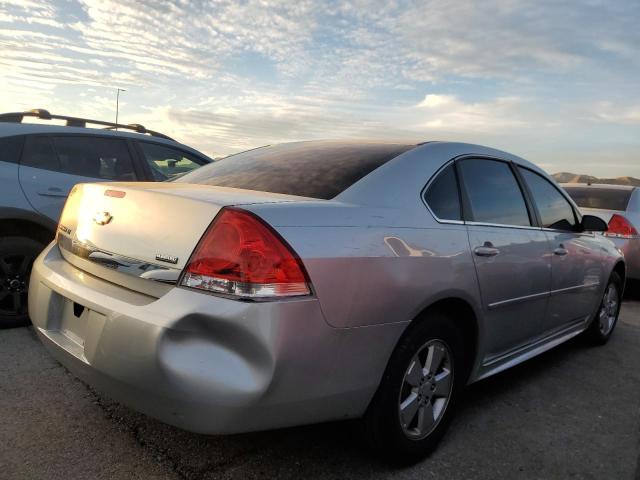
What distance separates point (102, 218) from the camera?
250 centimetres

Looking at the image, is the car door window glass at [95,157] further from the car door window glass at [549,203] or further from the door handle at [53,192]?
the car door window glass at [549,203]

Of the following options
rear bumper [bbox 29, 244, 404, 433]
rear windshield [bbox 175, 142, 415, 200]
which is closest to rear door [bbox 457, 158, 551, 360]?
rear windshield [bbox 175, 142, 415, 200]

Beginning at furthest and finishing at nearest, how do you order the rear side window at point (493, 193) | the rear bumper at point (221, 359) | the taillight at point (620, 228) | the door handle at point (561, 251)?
the taillight at point (620, 228), the door handle at point (561, 251), the rear side window at point (493, 193), the rear bumper at point (221, 359)

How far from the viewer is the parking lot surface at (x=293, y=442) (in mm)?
2496

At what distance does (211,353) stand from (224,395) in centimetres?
15

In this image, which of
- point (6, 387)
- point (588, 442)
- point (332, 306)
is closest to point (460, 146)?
point (332, 306)

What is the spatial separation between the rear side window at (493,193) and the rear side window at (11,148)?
333 cm

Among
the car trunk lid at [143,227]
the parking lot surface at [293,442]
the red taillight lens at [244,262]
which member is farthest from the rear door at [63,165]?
the red taillight lens at [244,262]

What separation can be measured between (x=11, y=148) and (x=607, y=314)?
16.8 feet

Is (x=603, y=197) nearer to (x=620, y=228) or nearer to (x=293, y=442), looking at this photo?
(x=620, y=228)

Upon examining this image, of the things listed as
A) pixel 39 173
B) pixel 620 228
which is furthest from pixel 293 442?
pixel 620 228

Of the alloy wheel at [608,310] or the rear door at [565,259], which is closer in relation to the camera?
the rear door at [565,259]

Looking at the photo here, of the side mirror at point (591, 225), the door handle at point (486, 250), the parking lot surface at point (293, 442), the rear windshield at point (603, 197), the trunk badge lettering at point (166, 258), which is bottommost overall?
the parking lot surface at point (293, 442)

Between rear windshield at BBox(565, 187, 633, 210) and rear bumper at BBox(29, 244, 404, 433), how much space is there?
20.1 ft
